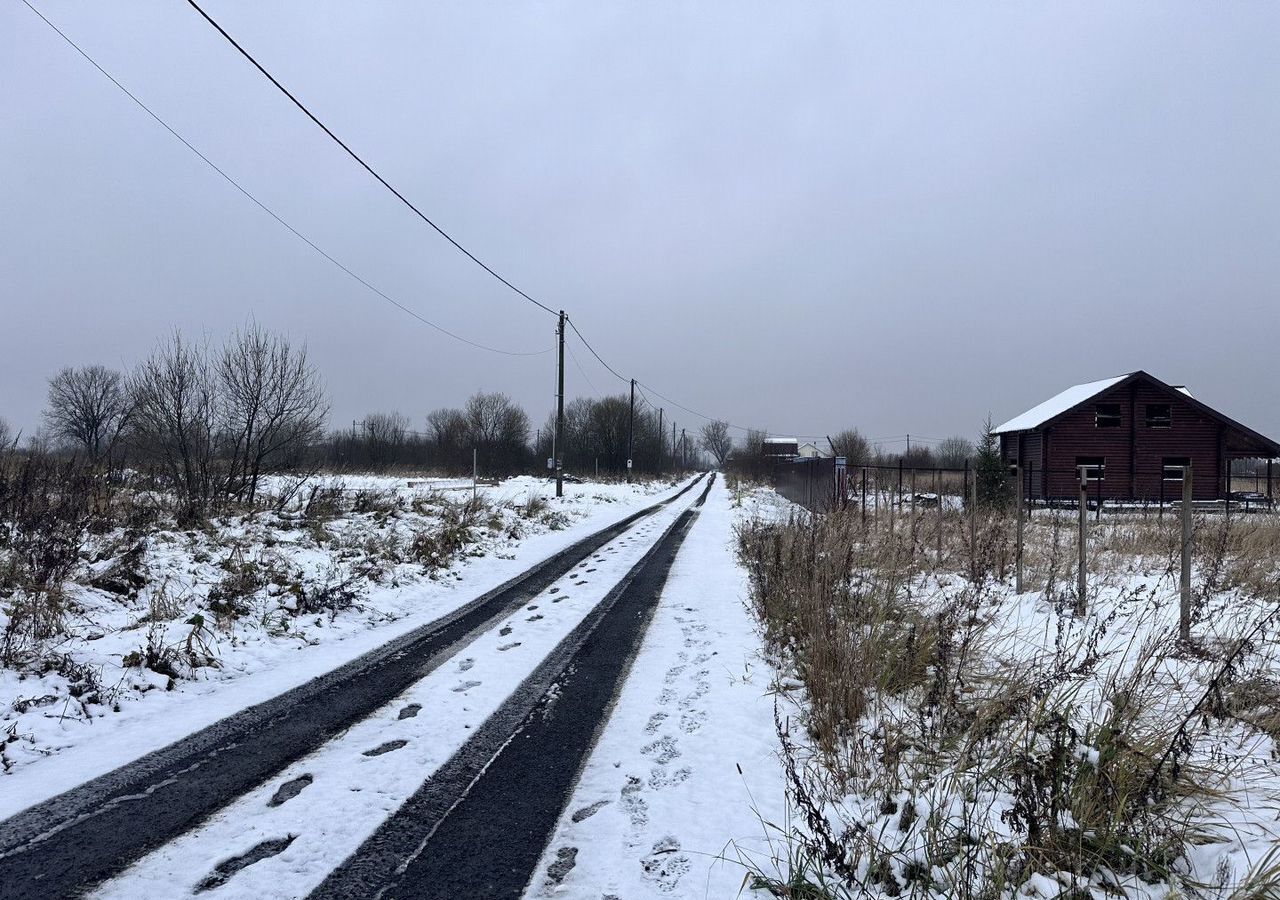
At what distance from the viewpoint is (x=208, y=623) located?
21.0 ft

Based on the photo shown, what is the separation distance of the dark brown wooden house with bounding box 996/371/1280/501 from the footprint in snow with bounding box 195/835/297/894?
107 feet

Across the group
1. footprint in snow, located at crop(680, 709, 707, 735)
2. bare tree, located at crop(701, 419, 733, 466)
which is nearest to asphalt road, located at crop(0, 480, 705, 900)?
footprint in snow, located at crop(680, 709, 707, 735)

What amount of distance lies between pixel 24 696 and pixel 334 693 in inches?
78.6

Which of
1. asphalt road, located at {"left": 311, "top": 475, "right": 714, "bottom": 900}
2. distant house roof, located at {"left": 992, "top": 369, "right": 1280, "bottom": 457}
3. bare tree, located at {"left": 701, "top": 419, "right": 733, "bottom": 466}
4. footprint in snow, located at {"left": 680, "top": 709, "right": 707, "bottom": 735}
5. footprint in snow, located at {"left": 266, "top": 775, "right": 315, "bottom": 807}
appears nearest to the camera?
asphalt road, located at {"left": 311, "top": 475, "right": 714, "bottom": 900}

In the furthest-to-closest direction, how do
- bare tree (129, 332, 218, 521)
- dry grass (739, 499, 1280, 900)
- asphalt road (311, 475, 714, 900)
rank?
bare tree (129, 332, 218, 521), asphalt road (311, 475, 714, 900), dry grass (739, 499, 1280, 900)

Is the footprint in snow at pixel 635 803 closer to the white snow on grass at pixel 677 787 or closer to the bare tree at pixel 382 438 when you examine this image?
the white snow on grass at pixel 677 787

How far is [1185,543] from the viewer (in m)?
5.49

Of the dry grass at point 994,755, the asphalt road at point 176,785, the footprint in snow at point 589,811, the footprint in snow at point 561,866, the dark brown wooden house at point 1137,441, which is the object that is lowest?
the asphalt road at point 176,785

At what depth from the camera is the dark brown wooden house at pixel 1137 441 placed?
2859cm

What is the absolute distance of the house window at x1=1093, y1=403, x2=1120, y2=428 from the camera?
1151 inches

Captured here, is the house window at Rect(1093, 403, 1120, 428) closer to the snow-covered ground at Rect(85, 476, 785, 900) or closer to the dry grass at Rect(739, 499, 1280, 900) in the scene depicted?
the dry grass at Rect(739, 499, 1280, 900)

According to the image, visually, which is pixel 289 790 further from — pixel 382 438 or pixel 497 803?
pixel 382 438

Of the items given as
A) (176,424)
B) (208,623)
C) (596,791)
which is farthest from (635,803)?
(176,424)

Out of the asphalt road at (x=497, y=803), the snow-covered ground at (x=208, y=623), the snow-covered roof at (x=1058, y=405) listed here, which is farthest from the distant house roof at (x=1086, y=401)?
the asphalt road at (x=497, y=803)
